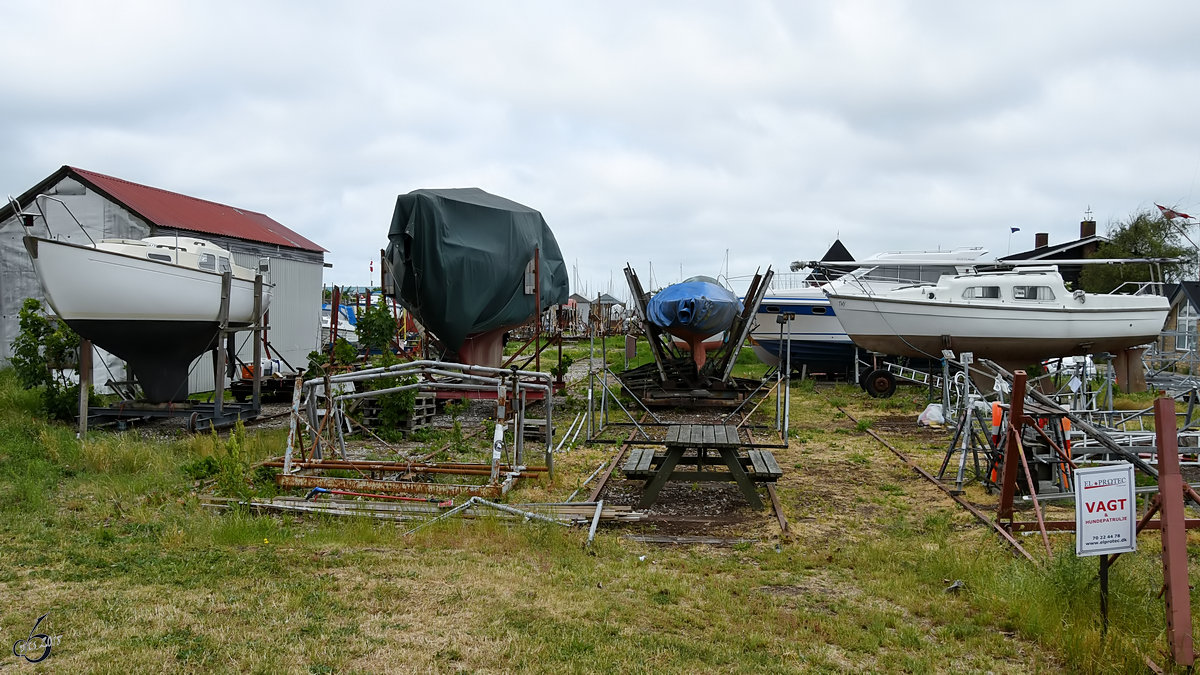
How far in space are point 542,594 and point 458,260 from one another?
388 inches

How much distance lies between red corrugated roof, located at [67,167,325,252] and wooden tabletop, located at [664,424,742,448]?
Answer: 13.9 m

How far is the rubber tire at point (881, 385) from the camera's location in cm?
1962

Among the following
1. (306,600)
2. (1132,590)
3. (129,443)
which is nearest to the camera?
(1132,590)

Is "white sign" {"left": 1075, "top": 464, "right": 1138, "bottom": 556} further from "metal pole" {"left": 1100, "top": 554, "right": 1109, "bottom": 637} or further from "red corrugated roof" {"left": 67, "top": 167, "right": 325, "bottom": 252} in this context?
"red corrugated roof" {"left": 67, "top": 167, "right": 325, "bottom": 252}

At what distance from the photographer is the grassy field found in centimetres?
468

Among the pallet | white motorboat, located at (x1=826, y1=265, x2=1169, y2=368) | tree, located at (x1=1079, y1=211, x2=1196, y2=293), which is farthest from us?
tree, located at (x1=1079, y1=211, x2=1196, y2=293)

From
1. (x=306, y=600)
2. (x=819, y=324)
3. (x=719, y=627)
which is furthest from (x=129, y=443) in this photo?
(x=819, y=324)

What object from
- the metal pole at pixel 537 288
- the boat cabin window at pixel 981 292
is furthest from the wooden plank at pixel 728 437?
the boat cabin window at pixel 981 292

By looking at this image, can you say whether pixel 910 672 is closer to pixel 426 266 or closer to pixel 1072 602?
pixel 1072 602

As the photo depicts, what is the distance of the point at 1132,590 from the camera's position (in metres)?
5.12

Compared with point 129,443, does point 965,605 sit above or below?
below

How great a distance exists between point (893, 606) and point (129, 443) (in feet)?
32.3

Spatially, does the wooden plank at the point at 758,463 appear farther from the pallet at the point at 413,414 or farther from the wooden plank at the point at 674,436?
the pallet at the point at 413,414
